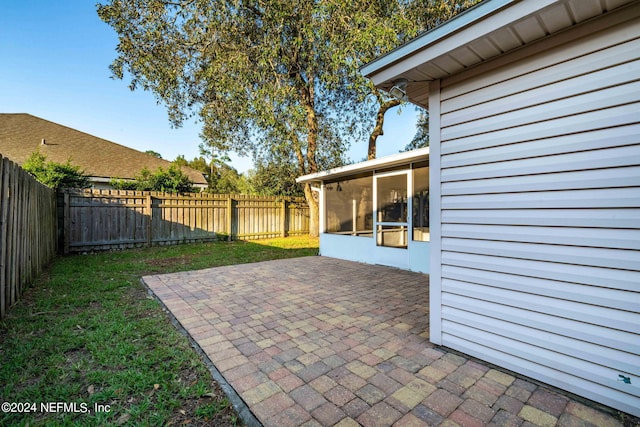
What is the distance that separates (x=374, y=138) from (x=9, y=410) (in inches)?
468

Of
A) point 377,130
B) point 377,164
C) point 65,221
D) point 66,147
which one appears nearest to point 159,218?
point 65,221

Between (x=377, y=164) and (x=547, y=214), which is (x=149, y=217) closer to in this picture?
(x=377, y=164)

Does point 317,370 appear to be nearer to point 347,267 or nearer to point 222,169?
point 347,267

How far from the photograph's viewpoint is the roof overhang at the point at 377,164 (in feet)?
17.0

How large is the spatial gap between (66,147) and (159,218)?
7458mm

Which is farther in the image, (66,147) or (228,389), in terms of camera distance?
(66,147)

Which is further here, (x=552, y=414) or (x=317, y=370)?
(x=317, y=370)

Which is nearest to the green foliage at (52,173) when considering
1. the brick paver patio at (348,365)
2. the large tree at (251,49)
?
the large tree at (251,49)

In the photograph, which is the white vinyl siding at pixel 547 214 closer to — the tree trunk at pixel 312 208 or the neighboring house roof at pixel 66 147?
the tree trunk at pixel 312 208

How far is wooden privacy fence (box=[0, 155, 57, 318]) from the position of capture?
3084 mm

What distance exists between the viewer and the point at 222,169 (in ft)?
106

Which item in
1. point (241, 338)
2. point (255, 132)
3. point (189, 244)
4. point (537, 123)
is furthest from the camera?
point (255, 132)

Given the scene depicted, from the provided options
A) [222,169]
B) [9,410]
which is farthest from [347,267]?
[222,169]

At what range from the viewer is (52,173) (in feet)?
24.9
